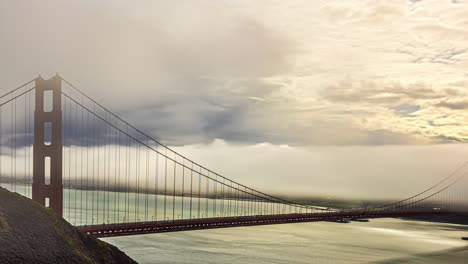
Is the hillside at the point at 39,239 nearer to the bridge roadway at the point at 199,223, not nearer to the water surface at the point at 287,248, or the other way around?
the bridge roadway at the point at 199,223

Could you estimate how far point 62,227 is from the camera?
37.3 metres

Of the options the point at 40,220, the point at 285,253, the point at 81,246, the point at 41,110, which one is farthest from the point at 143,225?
the point at 285,253

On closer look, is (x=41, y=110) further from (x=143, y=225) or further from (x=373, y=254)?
(x=373, y=254)

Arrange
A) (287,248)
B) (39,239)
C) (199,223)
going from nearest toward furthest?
(39,239) < (199,223) < (287,248)

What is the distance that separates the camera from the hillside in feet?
102

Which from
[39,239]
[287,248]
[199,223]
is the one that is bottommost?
[287,248]

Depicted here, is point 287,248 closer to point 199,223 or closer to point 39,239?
point 199,223

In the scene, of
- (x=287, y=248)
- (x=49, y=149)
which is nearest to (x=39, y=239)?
(x=49, y=149)

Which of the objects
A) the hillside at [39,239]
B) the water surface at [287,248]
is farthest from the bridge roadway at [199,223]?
the water surface at [287,248]

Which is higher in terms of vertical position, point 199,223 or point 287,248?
point 199,223

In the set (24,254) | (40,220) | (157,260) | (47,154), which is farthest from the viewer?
(157,260)

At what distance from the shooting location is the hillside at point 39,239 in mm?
31078

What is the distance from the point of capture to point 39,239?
111ft

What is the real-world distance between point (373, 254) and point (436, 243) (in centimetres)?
3433
